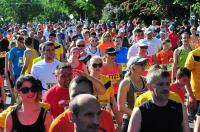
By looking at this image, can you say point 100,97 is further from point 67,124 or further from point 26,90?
point 67,124

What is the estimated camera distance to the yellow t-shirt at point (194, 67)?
7.99 m

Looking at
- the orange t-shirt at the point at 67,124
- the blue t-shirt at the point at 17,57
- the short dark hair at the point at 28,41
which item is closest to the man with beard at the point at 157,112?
the orange t-shirt at the point at 67,124

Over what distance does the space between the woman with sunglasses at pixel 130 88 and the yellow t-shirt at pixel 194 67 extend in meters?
1.57

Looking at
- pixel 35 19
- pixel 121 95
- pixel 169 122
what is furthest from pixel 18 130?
pixel 35 19

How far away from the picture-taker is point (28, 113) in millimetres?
5055

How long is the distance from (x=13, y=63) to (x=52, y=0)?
66459 mm

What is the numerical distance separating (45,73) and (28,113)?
2737mm

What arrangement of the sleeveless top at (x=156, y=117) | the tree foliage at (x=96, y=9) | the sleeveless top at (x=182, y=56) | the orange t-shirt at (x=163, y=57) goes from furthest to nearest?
the tree foliage at (x=96, y=9), the orange t-shirt at (x=163, y=57), the sleeveless top at (x=182, y=56), the sleeveless top at (x=156, y=117)

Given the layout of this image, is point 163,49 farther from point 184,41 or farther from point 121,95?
point 121,95

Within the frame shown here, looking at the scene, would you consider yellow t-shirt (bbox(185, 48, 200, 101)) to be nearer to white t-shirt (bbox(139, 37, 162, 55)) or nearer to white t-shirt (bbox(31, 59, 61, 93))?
white t-shirt (bbox(31, 59, 61, 93))

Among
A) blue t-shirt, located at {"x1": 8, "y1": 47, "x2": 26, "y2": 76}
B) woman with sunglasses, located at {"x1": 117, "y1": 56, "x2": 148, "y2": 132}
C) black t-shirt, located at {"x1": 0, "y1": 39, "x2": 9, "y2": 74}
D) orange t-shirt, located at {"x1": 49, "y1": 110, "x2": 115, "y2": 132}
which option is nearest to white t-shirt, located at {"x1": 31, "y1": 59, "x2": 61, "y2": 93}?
woman with sunglasses, located at {"x1": 117, "y1": 56, "x2": 148, "y2": 132}

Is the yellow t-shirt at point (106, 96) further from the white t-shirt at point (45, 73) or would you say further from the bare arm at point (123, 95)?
the bare arm at point (123, 95)

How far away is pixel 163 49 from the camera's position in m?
11.9

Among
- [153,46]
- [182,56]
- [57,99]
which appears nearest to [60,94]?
[57,99]
